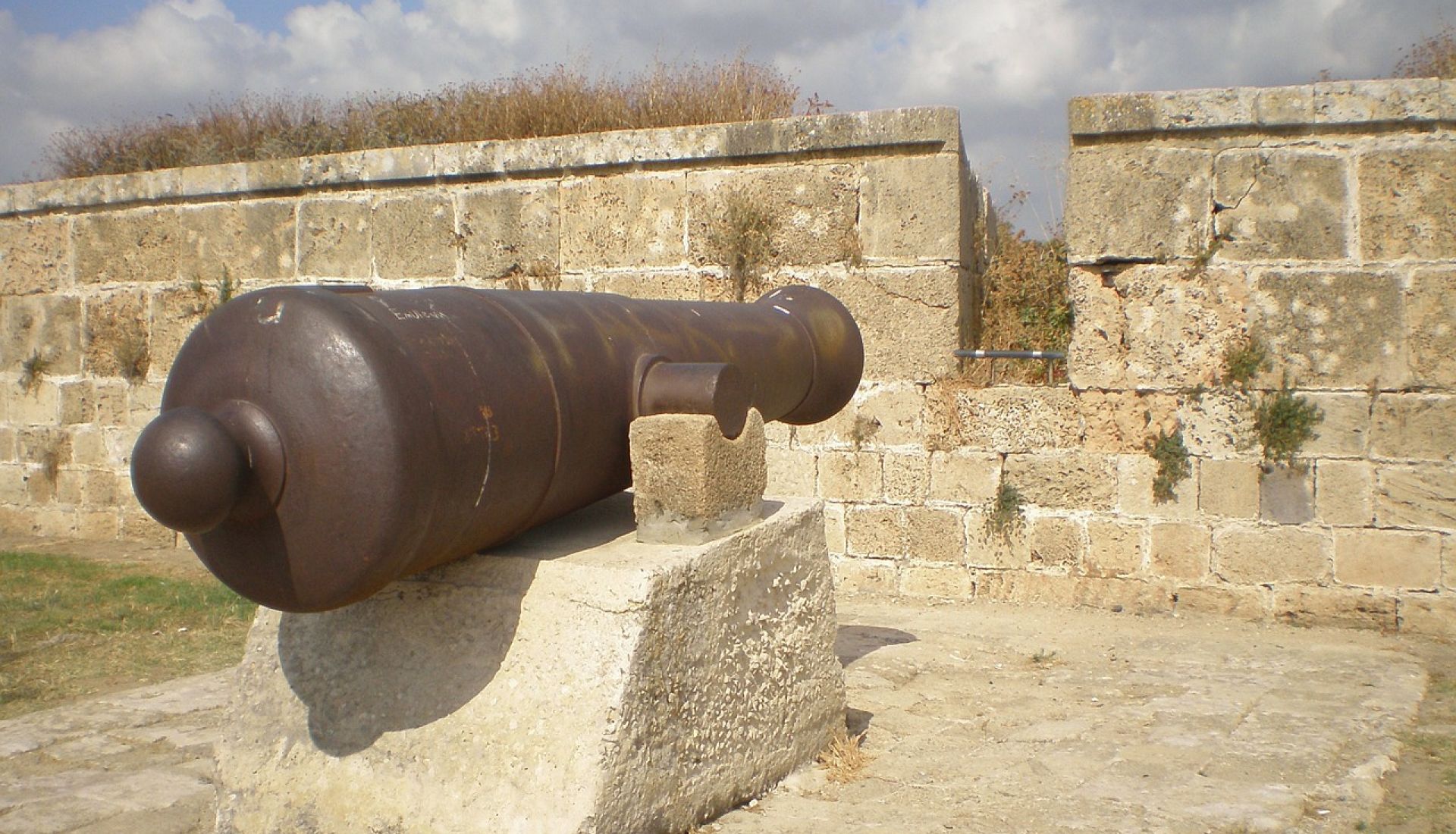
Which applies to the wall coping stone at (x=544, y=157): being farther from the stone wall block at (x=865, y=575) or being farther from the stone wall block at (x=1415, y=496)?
the stone wall block at (x=1415, y=496)

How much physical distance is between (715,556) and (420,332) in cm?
93

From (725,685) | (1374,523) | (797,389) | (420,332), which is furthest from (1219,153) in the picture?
(420,332)

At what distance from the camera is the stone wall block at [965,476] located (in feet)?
20.9

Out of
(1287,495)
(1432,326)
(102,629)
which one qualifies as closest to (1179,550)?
(1287,495)

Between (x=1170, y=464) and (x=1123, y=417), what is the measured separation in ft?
1.08

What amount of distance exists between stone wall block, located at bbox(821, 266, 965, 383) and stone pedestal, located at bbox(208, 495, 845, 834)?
3.45m

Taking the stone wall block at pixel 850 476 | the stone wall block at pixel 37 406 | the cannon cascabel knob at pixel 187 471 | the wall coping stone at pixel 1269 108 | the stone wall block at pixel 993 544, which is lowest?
the stone wall block at pixel 993 544

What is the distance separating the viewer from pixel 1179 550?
19.7 feet

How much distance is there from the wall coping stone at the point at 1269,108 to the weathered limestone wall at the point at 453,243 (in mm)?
769

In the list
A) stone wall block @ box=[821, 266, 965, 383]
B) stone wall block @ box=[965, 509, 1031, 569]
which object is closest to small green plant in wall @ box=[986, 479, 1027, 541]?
stone wall block @ box=[965, 509, 1031, 569]

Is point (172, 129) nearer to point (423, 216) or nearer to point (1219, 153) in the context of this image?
point (423, 216)

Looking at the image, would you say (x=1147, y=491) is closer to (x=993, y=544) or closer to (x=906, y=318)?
(x=993, y=544)

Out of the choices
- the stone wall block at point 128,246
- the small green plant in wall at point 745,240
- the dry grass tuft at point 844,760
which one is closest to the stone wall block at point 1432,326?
the small green plant in wall at point 745,240

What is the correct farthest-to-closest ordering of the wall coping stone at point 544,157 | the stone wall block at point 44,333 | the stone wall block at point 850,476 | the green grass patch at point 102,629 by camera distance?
the stone wall block at point 44,333 → the stone wall block at point 850,476 → the wall coping stone at point 544,157 → the green grass patch at point 102,629
